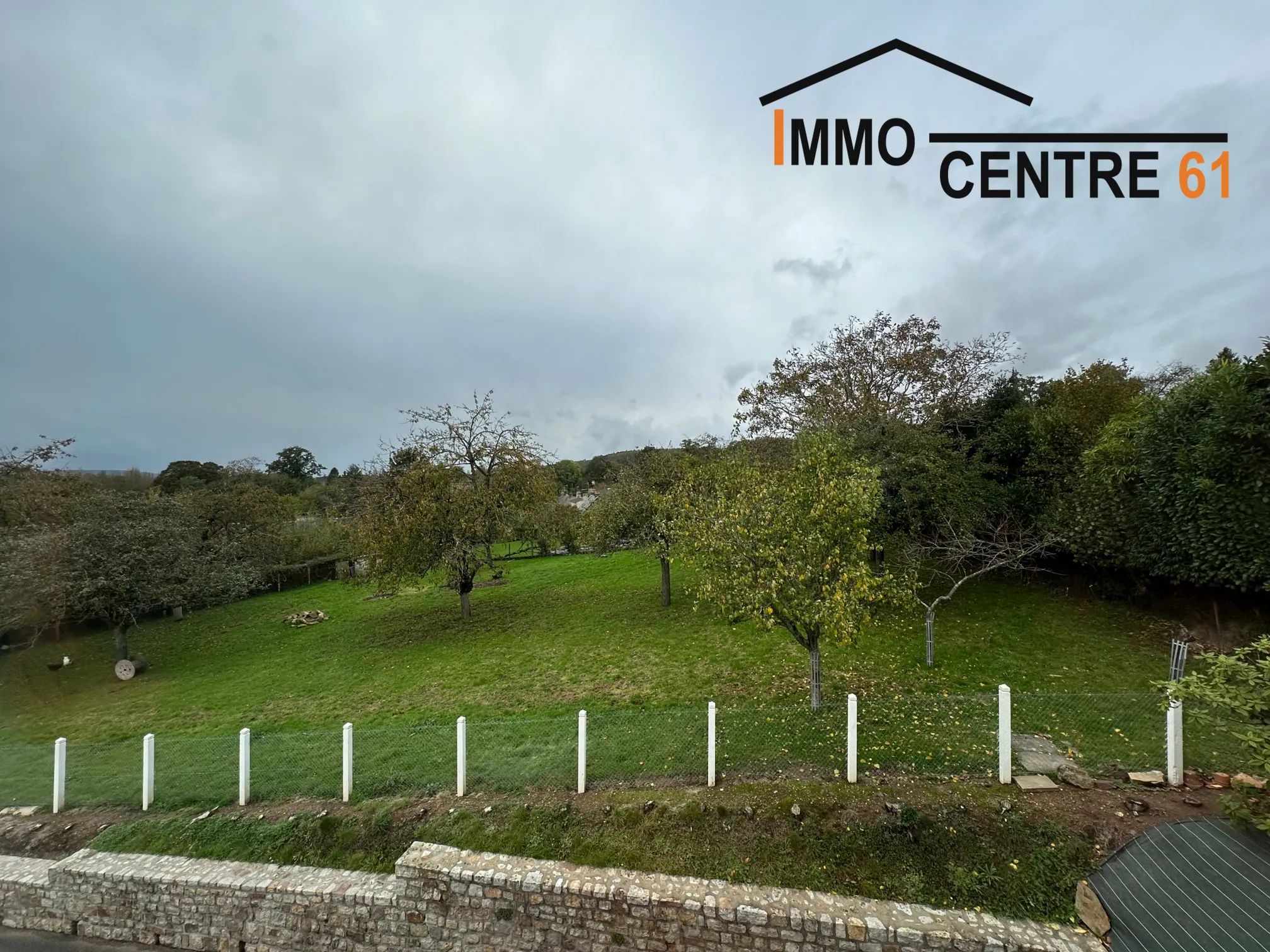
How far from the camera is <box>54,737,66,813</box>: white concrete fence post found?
25.7ft

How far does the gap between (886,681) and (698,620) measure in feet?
20.2

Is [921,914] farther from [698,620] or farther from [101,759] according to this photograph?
[101,759]

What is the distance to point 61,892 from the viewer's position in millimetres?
6758

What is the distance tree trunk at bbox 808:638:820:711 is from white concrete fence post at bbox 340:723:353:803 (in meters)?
7.04

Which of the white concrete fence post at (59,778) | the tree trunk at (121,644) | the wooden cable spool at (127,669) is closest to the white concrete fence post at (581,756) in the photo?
the white concrete fence post at (59,778)

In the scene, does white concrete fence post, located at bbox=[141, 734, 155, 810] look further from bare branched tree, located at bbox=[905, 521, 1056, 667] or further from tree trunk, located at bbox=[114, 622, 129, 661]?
bare branched tree, located at bbox=[905, 521, 1056, 667]

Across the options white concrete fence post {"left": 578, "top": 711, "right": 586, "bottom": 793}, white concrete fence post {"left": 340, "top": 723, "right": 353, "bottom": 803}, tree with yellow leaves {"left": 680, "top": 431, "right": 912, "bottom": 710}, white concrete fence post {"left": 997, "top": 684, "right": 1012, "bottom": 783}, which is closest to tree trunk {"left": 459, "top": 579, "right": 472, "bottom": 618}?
white concrete fence post {"left": 340, "top": 723, "right": 353, "bottom": 803}

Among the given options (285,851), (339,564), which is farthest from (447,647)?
(339,564)

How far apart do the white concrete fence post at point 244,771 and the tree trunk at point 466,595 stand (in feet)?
31.7

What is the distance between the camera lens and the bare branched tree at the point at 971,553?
12.2 metres

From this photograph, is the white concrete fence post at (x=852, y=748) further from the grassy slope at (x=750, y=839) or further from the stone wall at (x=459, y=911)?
the stone wall at (x=459, y=911)

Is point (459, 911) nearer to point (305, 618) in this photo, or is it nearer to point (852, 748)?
point (852, 748)

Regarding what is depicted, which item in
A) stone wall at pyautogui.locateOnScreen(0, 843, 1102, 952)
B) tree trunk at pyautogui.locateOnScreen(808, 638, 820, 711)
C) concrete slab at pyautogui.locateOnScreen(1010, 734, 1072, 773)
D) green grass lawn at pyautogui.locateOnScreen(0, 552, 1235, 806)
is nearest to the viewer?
stone wall at pyautogui.locateOnScreen(0, 843, 1102, 952)

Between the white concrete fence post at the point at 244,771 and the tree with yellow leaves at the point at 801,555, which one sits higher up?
the tree with yellow leaves at the point at 801,555
